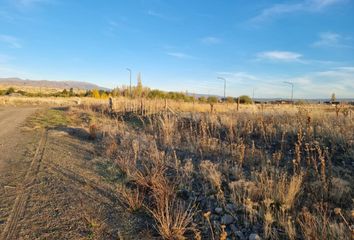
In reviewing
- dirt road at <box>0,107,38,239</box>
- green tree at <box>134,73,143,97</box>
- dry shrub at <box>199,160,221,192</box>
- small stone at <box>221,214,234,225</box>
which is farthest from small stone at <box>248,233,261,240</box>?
green tree at <box>134,73,143,97</box>

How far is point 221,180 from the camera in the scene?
240 inches

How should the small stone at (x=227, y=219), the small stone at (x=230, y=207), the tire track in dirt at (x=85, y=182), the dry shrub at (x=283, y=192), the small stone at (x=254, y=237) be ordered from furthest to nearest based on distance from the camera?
the tire track in dirt at (x=85, y=182) < the small stone at (x=230, y=207) < the dry shrub at (x=283, y=192) < the small stone at (x=227, y=219) < the small stone at (x=254, y=237)

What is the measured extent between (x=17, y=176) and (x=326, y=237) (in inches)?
239

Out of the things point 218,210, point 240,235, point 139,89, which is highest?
point 139,89

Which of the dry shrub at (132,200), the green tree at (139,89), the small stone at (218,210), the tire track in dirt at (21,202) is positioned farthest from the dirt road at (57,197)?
the green tree at (139,89)

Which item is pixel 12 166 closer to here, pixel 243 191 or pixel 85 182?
pixel 85 182

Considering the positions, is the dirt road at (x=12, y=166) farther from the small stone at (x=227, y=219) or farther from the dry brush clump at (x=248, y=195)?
the small stone at (x=227, y=219)

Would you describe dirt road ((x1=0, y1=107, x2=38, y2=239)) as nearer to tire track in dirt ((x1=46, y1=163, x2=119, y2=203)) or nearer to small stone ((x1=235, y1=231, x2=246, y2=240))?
tire track in dirt ((x1=46, y1=163, x2=119, y2=203))

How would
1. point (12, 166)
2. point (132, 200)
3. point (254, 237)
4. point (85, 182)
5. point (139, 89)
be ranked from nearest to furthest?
point (254, 237) < point (132, 200) < point (85, 182) < point (12, 166) < point (139, 89)

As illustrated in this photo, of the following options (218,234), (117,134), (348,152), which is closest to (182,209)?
(218,234)

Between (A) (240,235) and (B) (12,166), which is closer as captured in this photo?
(A) (240,235)

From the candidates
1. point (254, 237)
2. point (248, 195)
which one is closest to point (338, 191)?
point (248, 195)

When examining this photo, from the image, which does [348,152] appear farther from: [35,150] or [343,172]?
[35,150]

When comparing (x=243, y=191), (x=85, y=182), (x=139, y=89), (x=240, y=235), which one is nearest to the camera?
(x=240, y=235)
